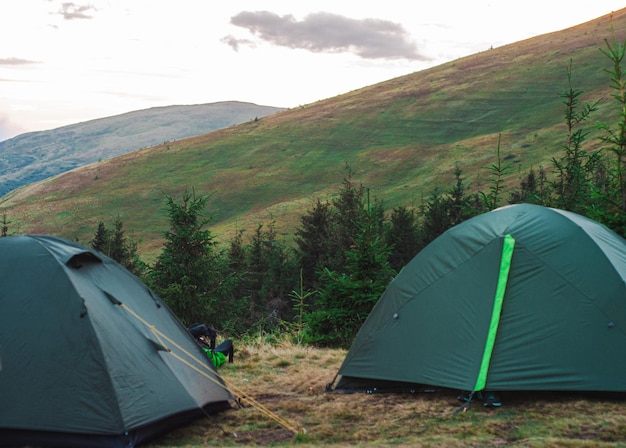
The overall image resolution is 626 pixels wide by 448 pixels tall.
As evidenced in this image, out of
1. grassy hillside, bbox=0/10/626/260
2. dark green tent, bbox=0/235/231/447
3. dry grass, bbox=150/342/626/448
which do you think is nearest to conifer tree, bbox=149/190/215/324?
dry grass, bbox=150/342/626/448

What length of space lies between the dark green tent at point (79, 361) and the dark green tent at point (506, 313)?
9.50ft

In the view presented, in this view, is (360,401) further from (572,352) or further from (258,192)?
(258,192)

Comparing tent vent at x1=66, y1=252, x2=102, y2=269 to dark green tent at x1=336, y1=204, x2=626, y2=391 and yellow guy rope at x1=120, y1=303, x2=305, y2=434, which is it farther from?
dark green tent at x1=336, y1=204, x2=626, y2=391

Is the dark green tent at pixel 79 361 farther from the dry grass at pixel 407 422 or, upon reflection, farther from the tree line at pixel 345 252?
the tree line at pixel 345 252

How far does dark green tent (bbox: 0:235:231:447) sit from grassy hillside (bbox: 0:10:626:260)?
2604 inches

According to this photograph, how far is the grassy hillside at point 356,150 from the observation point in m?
88.1

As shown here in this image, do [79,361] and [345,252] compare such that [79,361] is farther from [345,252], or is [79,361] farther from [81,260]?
[345,252]

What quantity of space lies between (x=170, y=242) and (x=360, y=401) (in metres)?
14.1

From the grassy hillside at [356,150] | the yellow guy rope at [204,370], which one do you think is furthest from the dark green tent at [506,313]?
the grassy hillside at [356,150]

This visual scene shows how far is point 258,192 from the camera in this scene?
95750 millimetres

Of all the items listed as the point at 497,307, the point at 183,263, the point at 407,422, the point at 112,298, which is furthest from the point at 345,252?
the point at 183,263

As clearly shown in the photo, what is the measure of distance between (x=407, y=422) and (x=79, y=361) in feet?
13.6

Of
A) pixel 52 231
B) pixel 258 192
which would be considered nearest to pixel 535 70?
pixel 258 192

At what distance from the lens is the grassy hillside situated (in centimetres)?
8812
